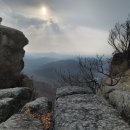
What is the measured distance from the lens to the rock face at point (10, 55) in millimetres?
32281

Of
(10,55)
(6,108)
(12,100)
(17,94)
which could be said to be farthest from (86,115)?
(10,55)

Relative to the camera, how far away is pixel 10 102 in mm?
16094

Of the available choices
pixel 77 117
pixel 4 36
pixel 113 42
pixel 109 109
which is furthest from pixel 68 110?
pixel 113 42

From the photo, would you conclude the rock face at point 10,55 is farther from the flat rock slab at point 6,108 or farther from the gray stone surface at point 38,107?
the gray stone surface at point 38,107

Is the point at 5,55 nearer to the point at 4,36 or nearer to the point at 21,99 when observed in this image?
the point at 4,36

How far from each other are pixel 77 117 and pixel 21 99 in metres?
7.98

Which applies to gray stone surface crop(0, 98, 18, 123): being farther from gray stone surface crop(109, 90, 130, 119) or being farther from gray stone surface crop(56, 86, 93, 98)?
gray stone surface crop(109, 90, 130, 119)

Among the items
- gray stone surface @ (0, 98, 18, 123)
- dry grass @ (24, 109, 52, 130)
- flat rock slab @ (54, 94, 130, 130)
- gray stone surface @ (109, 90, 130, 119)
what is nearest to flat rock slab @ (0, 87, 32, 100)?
gray stone surface @ (0, 98, 18, 123)

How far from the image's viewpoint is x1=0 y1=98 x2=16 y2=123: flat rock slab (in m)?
15.1

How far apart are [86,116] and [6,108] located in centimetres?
603

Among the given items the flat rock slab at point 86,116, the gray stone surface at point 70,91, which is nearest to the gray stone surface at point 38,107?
the gray stone surface at point 70,91

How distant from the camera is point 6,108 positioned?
15477 mm

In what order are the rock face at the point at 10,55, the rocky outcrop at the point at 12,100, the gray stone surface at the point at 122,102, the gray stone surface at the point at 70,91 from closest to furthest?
1. the gray stone surface at the point at 122,102
2. the gray stone surface at the point at 70,91
3. the rocky outcrop at the point at 12,100
4. the rock face at the point at 10,55

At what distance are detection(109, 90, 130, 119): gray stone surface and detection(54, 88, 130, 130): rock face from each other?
3.43 ft
